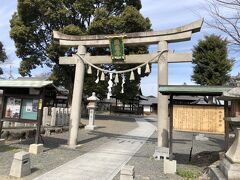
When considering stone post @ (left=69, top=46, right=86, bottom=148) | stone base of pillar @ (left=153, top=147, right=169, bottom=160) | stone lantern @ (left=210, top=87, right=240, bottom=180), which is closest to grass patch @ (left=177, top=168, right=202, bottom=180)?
stone lantern @ (left=210, top=87, right=240, bottom=180)

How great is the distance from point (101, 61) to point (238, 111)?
275 inches

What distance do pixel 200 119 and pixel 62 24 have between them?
69.1 ft

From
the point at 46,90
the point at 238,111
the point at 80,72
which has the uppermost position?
the point at 80,72

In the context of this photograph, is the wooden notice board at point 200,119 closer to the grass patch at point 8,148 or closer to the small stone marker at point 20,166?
the small stone marker at point 20,166

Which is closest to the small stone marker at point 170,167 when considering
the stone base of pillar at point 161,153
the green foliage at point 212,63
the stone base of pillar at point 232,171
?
the stone base of pillar at point 161,153

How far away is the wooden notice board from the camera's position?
8602 mm

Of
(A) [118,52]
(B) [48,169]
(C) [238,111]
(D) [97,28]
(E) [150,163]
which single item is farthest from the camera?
(D) [97,28]

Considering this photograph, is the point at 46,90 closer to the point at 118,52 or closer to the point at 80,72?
the point at 80,72

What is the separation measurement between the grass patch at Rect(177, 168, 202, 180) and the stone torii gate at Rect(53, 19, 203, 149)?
2.36 meters

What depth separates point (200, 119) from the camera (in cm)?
873

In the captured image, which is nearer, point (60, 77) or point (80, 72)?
point (80, 72)

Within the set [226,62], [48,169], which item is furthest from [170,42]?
[226,62]

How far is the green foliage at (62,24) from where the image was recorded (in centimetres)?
2459

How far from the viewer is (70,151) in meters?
11.3
